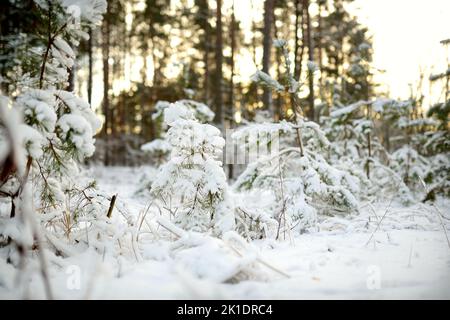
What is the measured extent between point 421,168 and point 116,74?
22.4 m

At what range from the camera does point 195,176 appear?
318 centimetres

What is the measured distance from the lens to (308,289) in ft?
6.64

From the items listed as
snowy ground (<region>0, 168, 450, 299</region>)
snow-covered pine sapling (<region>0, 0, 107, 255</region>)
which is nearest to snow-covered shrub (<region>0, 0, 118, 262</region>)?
snow-covered pine sapling (<region>0, 0, 107, 255</region>)

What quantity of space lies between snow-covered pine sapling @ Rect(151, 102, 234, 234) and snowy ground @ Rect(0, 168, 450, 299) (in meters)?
0.57

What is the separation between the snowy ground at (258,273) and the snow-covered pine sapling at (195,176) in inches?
22.4

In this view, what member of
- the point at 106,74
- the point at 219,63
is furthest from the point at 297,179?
the point at 106,74

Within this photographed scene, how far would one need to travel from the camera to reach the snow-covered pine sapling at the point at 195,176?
3.17 meters

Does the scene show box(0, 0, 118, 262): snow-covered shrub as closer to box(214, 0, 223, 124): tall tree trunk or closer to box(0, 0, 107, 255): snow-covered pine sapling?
box(0, 0, 107, 255): snow-covered pine sapling

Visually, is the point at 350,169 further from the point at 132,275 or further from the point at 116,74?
the point at 116,74

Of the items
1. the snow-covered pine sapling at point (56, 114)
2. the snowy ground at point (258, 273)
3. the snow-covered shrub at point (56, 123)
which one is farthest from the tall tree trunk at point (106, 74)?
the snowy ground at point (258, 273)

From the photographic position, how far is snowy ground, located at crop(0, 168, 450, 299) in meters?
1.96

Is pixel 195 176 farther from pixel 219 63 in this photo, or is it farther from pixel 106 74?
pixel 106 74
